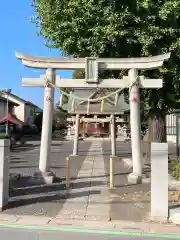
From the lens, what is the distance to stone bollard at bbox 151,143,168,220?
7.90 metres

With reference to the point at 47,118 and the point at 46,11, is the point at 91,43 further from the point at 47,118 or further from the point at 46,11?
the point at 47,118

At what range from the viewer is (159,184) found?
315 inches

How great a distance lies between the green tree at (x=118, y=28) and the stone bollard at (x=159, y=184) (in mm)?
6084

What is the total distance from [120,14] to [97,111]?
7853 mm

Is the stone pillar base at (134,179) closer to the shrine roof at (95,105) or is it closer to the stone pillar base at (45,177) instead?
the stone pillar base at (45,177)

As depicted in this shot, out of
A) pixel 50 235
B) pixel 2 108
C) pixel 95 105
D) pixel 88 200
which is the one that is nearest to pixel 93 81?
pixel 88 200

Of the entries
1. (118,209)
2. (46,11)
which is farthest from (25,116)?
(118,209)

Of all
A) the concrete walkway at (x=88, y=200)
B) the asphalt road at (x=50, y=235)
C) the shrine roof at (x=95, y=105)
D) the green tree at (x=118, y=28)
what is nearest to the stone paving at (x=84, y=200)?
the concrete walkway at (x=88, y=200)

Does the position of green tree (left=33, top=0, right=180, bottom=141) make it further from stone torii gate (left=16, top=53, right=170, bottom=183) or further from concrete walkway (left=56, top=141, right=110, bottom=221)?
concrete walkway (left=56, top=141, right=110, bottom=221)

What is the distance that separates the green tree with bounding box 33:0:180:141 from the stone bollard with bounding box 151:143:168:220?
6084 millimetres

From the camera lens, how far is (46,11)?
14492mm

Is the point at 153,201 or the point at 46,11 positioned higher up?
the point at 46,11

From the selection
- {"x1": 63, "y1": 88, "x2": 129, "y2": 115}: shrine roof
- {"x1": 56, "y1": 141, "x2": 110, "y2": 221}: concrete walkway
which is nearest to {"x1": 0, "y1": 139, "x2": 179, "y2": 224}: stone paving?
{"x1": 56, "y1": 141, "x2": 110, "y2": 221}: concrete walkway

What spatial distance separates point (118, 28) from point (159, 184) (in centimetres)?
674
